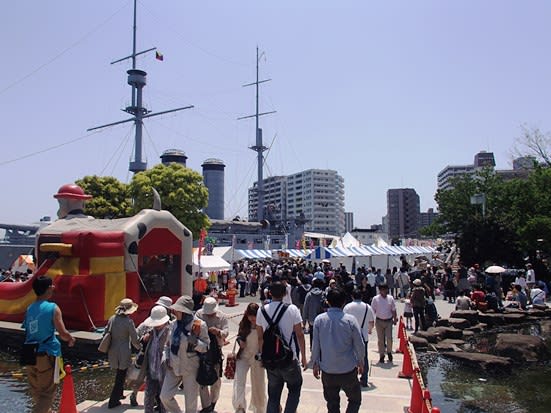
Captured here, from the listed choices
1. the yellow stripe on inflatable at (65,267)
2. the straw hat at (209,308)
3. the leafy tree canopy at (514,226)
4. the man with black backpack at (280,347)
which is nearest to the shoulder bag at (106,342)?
the straw hat at (209,308)

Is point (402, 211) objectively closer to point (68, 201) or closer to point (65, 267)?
point (68, 201)

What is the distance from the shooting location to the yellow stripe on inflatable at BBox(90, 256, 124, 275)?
11.6m

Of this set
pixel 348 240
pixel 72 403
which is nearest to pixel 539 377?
pixel 72 403

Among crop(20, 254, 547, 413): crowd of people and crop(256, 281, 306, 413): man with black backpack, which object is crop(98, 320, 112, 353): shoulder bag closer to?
crop(20, 254, 547, 413): crowd of people

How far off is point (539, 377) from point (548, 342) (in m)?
4.19

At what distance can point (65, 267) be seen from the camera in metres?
11.9

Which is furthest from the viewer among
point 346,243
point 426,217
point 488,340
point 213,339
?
point 426,217

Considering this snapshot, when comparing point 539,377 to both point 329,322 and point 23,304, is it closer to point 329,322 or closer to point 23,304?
point 329,322

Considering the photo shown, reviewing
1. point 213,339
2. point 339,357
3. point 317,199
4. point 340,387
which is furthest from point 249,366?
point 317,199

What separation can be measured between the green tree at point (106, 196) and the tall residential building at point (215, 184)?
60415 millimetres

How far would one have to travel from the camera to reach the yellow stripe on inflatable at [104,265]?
1164 cm

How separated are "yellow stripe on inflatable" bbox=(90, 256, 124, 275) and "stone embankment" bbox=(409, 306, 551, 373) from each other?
7.12m

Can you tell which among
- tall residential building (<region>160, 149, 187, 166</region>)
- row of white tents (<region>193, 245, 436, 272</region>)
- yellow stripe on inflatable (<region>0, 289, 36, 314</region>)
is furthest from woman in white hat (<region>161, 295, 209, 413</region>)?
tall residential building (<region>160, 149, 187, 166</region>)

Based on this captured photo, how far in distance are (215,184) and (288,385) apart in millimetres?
94516
